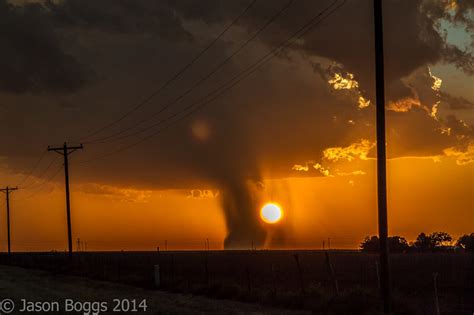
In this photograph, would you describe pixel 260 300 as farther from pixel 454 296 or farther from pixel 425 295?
pixel 454 296

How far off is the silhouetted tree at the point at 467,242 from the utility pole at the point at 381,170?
334 feet

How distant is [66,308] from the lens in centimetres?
2689

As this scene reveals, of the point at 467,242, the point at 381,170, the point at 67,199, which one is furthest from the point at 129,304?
the point at 467,242

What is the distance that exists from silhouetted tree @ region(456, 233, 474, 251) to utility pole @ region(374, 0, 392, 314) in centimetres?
10175

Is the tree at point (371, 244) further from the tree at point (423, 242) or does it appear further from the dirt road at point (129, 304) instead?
the dirt road at point (129, 304)

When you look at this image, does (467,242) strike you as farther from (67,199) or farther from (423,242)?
(67,199)

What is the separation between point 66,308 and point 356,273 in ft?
138

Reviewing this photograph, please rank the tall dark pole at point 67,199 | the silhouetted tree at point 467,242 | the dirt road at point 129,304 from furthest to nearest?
the silhouetted tree at point 467,242
the tall dark pole at point 67,199
the dirt road at point 129,304

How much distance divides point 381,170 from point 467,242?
112 m

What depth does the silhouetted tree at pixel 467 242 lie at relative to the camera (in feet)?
392

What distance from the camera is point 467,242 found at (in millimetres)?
127188

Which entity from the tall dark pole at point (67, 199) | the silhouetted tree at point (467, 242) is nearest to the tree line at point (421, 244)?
the silhouetted tree at point (467, 242)

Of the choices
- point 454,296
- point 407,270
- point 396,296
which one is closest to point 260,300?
point 396,296

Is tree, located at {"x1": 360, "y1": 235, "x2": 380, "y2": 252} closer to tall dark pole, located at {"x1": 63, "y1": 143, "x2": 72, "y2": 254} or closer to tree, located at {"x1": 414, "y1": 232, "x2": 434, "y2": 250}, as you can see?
tree, located at {"x1": 414, "y1": 232, "x2": 434, "y2": 250}
